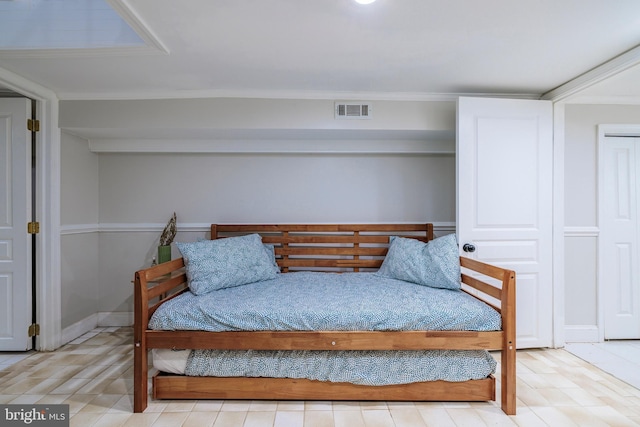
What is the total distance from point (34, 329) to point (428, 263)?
3195mm

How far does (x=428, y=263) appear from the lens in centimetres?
252

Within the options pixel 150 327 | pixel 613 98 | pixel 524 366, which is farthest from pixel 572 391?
pixel 150 327

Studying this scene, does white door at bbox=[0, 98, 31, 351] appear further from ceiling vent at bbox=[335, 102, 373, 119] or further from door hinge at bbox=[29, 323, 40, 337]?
ceiling vent at bbox=[335, 102, 373, 119]

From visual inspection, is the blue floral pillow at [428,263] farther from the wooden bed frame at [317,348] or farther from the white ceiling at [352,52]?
the white ceiling at [352,52]

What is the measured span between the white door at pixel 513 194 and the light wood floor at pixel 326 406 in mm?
535

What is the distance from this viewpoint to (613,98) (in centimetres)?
285

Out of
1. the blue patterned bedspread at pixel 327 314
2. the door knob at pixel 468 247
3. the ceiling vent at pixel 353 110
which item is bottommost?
the blue patterned bedspread at pixel 327 314

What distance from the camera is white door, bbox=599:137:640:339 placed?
293 cm

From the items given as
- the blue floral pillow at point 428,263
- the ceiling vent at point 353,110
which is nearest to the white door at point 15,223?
the ceiling vent at point 353,110

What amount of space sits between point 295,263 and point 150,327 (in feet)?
4.55

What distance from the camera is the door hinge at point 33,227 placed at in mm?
2691

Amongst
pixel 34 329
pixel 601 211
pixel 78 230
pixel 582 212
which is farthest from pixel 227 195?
pixel 601 211

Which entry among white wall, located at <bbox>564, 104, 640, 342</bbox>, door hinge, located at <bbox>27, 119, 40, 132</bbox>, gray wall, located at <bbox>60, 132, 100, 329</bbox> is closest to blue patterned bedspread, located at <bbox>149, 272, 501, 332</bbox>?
white wall, located at <bbox>564, 104, 640, 342</bbox>

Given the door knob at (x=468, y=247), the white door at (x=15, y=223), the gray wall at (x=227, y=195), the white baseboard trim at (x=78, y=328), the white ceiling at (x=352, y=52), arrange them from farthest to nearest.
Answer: the gray wall at (x=227, y=195), the white baseboard trim at (x=78, y=328), the white door at (x=15, y=223), the door knob at (x=468, y=247), the white ceiling at (x=352, y=52)
